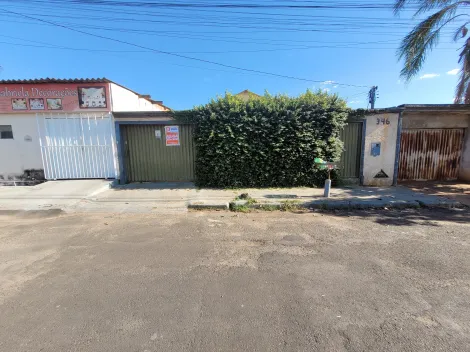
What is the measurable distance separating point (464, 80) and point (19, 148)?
17.7m

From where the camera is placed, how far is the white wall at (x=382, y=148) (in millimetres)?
8148

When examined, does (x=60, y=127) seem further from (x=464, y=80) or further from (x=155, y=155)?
(x=464, y=80)

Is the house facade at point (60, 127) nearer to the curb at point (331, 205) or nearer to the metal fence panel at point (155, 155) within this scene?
the metal fence panel at point (155, 155)

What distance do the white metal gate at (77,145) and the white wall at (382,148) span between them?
939 cm

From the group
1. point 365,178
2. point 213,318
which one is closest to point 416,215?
point 365,178

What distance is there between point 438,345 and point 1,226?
7.37m

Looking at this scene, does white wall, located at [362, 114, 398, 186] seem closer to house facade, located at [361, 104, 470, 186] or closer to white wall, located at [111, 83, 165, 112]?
house facade, located at [361, 104, 470, 186]

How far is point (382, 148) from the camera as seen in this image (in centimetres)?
830

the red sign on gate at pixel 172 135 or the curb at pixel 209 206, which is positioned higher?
the red sign on gate at pixel 172 135

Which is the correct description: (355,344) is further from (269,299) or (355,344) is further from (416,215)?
(416,215)

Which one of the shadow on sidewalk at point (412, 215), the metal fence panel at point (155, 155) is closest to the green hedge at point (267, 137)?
the metal fence panel at point (155, 155)

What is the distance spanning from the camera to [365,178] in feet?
27.7

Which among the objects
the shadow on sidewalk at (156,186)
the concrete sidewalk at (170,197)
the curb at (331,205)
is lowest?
the curb at (331,205)

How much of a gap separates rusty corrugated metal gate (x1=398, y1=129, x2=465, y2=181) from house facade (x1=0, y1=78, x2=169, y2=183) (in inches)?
447
